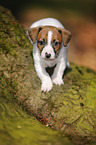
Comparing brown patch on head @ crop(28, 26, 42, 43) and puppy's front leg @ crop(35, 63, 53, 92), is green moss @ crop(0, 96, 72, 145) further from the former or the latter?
brown patch on head @ crop(28, 26, 42, 43)

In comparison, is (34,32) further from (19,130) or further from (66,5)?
(66,5)

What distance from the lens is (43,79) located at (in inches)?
139

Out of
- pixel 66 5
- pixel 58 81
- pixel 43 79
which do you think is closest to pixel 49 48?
pixel 43 79

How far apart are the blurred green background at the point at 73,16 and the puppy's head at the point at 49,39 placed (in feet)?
19.4

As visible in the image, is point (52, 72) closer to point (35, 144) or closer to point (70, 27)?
point (35, 144)

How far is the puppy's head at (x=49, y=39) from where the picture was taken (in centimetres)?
312

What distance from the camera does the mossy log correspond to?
302 centimetres

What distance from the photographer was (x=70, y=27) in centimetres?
1195

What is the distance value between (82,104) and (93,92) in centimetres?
43

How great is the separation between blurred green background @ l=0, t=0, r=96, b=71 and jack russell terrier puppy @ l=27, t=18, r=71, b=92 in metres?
5.58

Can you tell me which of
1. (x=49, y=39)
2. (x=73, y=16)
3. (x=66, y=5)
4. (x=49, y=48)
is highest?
(x=66, y=5)

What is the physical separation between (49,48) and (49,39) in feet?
0.62

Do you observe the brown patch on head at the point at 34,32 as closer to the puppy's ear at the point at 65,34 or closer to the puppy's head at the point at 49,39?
the puppy's head at the point at 49,39

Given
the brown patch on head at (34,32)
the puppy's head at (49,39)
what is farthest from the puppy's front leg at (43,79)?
the brown patch on head at (34,32)
